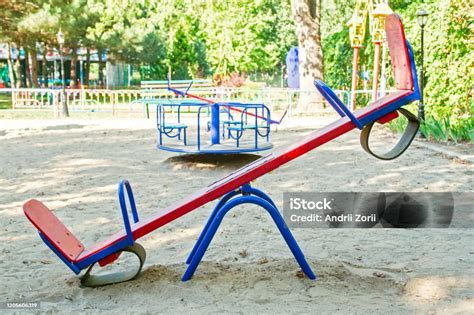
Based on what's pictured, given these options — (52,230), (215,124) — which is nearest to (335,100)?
(52,230)

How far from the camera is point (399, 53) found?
11.7 feet

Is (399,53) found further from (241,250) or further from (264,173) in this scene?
(241,250)

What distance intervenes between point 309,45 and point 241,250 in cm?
1586

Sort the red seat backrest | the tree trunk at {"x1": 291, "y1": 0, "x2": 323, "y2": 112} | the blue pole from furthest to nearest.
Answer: the tree trunk at {"x1": 291, "y1": 0, "x2": 323, "y2": 112}
the blue pole
the red seat backrest

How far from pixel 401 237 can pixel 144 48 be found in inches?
1158

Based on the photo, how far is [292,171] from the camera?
802cm

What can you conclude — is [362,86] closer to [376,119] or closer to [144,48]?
[144,48]

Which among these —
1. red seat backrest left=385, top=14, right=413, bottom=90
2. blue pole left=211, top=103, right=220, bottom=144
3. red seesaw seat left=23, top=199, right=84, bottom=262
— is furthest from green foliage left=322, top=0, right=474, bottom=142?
red seesaw seat left=23, top=199, right=84, bottom=262

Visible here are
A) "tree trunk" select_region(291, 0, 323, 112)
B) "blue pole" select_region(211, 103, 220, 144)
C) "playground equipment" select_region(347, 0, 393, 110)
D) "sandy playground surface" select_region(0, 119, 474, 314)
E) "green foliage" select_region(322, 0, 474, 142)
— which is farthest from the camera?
"tree trunk" select_region(291, 0, 323, 112)

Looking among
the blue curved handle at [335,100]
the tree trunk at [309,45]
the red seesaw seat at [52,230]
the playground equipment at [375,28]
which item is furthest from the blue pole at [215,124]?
the tree trunk at [309,45]

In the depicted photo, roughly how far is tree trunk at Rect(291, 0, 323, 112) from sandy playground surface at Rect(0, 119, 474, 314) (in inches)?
420

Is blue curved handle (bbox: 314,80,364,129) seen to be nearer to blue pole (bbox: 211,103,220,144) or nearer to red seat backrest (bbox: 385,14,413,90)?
red seat backrest (bbox: 385,14,413,90)

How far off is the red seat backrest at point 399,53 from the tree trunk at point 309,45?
51.6 ft

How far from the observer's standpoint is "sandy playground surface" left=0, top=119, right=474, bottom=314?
336cm
